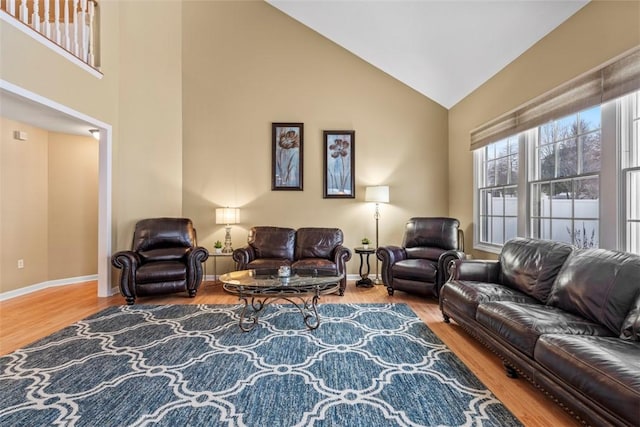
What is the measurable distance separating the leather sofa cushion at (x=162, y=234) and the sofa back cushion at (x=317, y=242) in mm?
1614

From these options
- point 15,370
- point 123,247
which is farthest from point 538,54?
point 123,247

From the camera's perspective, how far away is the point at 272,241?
15.6ft

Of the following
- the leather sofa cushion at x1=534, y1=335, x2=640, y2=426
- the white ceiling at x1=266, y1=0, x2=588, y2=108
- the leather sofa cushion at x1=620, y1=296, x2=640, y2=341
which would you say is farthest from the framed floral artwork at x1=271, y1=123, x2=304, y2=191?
the leather sofa cushion at x1=620, y1=296, x2=640, y2=341

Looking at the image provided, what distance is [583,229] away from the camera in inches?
114

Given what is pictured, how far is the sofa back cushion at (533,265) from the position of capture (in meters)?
2.55

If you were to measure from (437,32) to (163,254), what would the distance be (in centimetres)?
461

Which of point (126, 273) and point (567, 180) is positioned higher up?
point (567, 180)

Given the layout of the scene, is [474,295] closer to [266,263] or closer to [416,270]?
[416,270]

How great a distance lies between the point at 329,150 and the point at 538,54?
296cm

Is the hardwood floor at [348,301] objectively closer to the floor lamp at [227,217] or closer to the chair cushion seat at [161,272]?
the chair cushion seat at [161,272]

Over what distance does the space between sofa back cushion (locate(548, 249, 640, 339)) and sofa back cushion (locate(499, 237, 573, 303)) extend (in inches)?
4.4

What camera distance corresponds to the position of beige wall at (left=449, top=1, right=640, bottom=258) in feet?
8.04

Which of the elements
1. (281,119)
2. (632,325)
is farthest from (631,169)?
(281,119)

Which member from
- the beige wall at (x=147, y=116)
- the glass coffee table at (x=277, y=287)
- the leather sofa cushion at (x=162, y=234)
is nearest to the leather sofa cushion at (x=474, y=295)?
the glass coffee table at (x=277, y=287)
